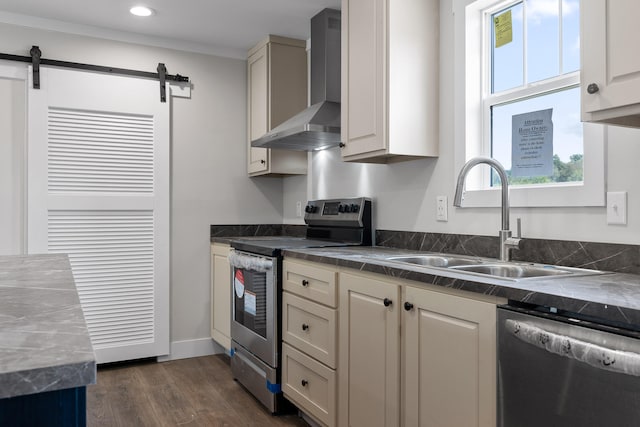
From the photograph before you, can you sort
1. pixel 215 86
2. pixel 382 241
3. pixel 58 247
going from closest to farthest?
pixel 382 241
pixel 58 247
pixel 215 86

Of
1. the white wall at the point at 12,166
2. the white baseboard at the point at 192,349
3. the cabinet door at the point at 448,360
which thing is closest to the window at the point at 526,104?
the cabinet door at the point at 448,360

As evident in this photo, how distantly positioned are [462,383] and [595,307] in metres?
0.53

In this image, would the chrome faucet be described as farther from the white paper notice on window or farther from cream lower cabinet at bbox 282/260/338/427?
cream lower cabinet at bbox 282/260/338/427

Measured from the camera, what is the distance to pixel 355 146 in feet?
8.45

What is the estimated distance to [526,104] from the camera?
7.20 ft

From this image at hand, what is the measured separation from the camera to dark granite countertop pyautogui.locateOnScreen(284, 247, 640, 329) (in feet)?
3.59

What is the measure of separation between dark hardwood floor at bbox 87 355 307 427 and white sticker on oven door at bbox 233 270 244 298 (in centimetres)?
61

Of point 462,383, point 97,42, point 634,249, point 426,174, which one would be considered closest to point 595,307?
point 462,383

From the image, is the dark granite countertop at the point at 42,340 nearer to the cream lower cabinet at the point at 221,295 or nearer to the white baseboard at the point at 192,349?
the cream lower cabinet at the point at 221,295

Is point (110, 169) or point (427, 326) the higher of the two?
point (110, 169)

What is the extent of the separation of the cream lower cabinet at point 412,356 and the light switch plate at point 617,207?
0.64 metres

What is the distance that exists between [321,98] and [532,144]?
4.88 ft

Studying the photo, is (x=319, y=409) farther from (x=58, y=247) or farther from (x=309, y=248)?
(x=58, y=247)

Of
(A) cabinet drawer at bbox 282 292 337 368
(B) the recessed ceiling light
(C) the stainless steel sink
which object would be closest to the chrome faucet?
(C) the stainless steel sink
